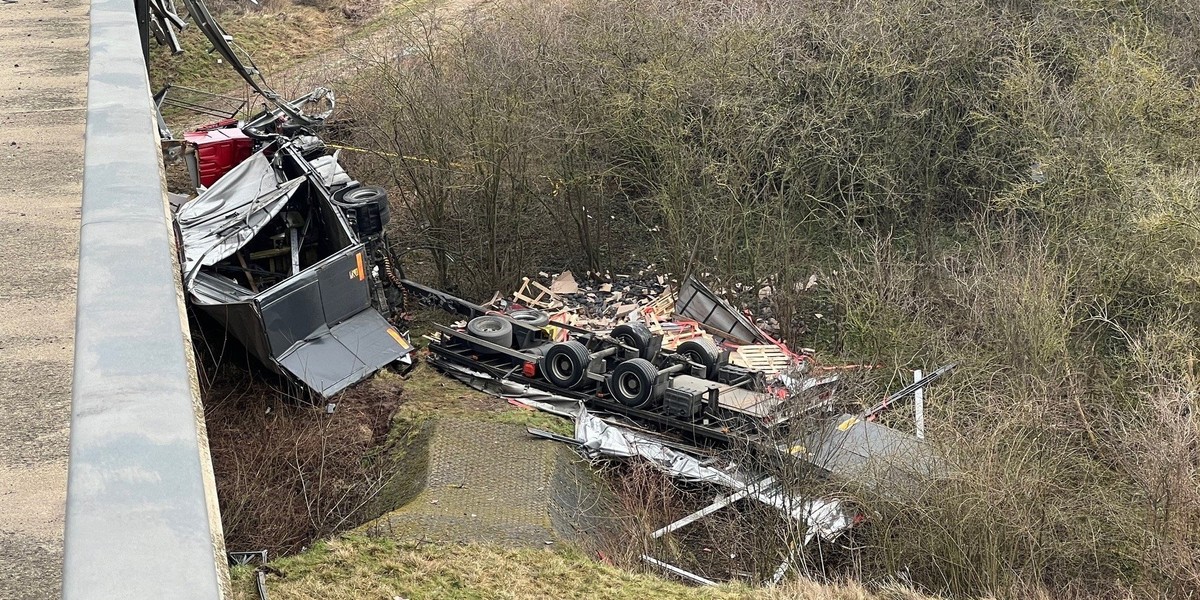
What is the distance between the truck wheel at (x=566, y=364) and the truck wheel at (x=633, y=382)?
0.45 m

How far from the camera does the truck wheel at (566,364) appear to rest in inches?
505

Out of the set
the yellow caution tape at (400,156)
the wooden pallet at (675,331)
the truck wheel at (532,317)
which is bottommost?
the wooden pallet at (675,331)

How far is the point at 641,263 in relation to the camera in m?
18.6

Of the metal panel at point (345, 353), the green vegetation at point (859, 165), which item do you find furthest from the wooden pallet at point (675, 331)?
the metal panel at point (345, 353)

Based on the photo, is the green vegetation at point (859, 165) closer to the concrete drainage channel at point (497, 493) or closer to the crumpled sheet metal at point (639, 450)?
the crumpled sheet metal at point (639, 450)

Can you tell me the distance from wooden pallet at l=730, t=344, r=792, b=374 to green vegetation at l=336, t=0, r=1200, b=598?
1235 millimetres

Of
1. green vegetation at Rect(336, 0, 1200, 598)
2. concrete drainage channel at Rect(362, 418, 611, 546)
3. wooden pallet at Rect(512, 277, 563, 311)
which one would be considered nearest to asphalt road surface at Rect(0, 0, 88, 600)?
concrete drainage channel at Rect(362, 418, 611, 546)

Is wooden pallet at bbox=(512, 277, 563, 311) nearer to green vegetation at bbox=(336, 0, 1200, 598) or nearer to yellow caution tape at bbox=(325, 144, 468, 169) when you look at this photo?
green vegetation at bbox=(336, 0, 1200, 598)

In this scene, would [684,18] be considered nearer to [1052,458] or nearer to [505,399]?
[505,399]

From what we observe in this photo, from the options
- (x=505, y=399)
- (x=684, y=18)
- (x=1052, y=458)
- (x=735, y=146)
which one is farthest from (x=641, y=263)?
(x=1052, y=458)

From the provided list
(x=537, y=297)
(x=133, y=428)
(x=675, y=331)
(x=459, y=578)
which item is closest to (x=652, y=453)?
(x=675, y=331)

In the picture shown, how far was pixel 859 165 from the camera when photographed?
17.1 meters

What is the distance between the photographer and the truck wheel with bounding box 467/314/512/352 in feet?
45.1

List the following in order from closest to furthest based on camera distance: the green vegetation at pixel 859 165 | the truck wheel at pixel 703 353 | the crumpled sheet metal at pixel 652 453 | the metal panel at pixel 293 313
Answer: the crumpled sheet metal at pixel 652 453 < the metal panel at pixel 293 313 < the truck wheel at pixel 703 353 < the green vegetation at pixel 859 165
